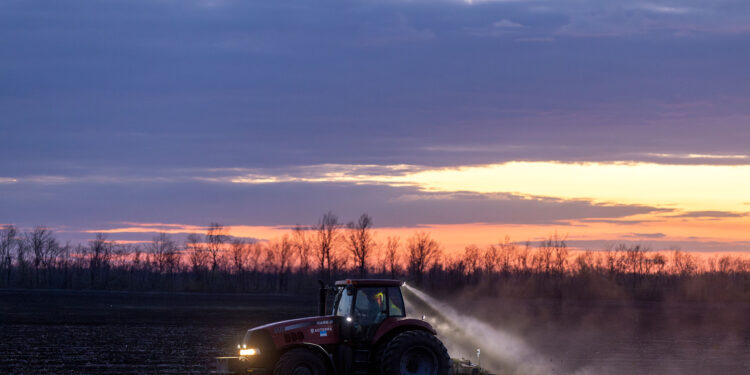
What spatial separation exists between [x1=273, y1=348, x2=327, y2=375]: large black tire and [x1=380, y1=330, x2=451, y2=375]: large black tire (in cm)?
147

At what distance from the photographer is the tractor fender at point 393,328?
18.8 meters

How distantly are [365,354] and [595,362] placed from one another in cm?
1299

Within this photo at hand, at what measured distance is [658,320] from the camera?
185 ft

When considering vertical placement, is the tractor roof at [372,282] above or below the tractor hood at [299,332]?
above

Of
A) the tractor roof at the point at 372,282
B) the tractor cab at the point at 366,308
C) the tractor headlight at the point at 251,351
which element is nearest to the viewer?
the tractor headlight at the point at 251,351

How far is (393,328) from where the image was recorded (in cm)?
1888

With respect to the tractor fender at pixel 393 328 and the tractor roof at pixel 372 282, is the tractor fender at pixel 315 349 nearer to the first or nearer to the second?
the tractor fender at pixel 393 328

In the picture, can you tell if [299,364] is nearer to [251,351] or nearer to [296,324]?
[296,324]

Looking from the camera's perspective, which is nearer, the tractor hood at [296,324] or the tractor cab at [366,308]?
the tractor hood at [296,324]

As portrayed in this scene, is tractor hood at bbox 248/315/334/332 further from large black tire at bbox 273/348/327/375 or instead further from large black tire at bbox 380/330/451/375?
large black tire at bbox 380/330/451/375

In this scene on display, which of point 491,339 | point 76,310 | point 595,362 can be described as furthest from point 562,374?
point 76,310

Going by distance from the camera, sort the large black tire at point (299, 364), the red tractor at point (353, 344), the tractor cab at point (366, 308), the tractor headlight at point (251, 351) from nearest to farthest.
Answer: the large black tire at point (299, 364) < the red tractor at point (353, 344) < the tractor headlight at point (251, 351) < the tractor cab at point (366, 308)

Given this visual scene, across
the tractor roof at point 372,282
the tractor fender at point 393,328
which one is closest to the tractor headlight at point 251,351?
the tractor roof at point 372,282

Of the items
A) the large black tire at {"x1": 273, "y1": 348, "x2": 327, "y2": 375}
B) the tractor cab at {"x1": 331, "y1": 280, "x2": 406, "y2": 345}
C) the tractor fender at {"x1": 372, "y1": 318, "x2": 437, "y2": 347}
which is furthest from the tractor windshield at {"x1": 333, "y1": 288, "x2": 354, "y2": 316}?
the large black tire at {"x1": 273, "y1": 348, "x2": 327, "y2": 375}
